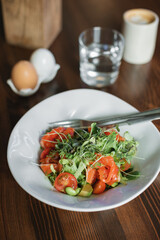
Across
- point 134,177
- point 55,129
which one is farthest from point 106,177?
point 55,129

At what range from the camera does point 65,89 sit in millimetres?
1083

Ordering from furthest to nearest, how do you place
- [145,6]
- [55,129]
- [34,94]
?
1. [145,6]
2. [34,94]
3. [55,129]

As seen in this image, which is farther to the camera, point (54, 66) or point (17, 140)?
point (54, 66)

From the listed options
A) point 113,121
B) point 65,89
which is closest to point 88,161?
point 113,121

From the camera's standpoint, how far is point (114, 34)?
1.13 m

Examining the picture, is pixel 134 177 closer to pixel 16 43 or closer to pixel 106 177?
pixel 106 177

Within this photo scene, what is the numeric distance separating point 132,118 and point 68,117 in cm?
18

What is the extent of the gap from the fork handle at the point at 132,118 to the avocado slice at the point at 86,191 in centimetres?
20

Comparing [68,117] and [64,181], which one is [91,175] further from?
[68,117]

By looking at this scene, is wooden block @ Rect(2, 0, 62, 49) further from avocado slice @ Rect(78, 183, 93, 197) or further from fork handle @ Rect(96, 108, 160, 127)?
avocado slice @ Rect(78, 183, 93, 197)

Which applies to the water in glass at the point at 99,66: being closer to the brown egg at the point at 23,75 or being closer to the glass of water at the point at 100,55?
the glass of water at the point at 100,55

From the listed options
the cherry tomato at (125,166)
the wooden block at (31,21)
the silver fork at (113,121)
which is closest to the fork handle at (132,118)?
the silver fork at (113,121)

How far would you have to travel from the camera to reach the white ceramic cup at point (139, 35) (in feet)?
3.64

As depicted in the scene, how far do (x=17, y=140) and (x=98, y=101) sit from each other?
0.28m
